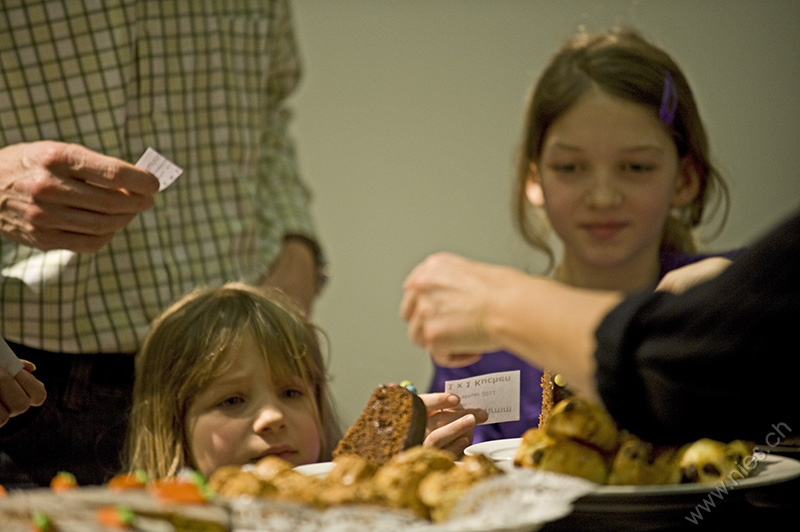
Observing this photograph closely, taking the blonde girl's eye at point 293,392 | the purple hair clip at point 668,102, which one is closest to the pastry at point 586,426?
the blonde girl's eye at point 293,392

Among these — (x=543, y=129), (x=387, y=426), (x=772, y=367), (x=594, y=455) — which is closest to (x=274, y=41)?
(x=543, y=129)

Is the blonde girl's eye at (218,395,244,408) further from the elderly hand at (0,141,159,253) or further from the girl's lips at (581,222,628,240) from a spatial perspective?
the girl's lips at (581,222,628,240)

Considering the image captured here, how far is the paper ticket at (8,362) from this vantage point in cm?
135

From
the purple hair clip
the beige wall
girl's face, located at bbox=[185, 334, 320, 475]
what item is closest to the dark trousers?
girl's face, located at bbox=[185, 334, 320, 475]

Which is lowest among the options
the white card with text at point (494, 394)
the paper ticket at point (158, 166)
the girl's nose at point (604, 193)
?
the white card with text at point (494, 394)

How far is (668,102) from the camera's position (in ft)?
7.16

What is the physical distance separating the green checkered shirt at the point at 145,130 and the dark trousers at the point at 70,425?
0.17 feet

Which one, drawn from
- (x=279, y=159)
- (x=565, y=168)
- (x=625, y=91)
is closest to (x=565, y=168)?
(x=565, y=168)

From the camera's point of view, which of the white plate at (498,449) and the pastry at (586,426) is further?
the white plate at (498,449)

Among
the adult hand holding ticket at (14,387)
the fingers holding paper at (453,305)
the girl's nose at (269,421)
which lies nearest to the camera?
the fingers holding paper at (453,305)

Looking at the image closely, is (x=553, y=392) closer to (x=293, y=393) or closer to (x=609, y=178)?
(x=293, y=393)

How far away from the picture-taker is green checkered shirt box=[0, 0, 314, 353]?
2000mm

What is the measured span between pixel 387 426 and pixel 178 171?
651 mm

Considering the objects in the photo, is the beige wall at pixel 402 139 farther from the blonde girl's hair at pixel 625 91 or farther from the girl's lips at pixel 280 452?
the girl's lips at pixel 280 452
